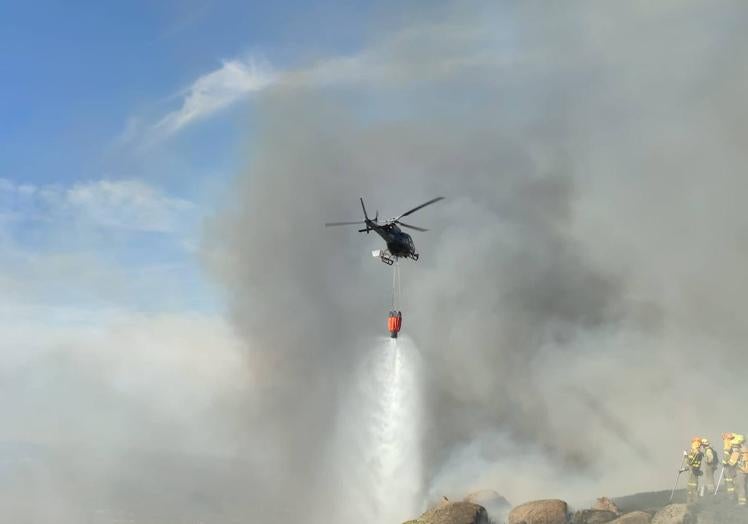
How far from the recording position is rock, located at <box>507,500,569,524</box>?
53.8 metres

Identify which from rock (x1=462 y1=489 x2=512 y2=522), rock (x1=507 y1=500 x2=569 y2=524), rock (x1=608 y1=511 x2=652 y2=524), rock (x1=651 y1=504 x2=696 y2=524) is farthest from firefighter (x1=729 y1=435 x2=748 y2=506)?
rock (x1=462 y1=489 x2=512 y2=522)

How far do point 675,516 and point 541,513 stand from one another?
11695 mm

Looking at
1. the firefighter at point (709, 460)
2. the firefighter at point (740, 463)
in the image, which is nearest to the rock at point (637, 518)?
the firefighter at point (709, 460)

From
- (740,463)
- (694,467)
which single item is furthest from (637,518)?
(740,463)

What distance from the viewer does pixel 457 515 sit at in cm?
5197

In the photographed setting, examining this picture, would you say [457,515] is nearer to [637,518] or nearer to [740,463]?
[637,518]

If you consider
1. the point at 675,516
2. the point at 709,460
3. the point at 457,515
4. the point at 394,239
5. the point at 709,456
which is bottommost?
the point at 675,516

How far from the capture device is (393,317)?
65.4 metres

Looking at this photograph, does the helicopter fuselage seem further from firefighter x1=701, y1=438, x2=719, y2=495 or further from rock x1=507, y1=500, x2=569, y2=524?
firefighter x1=701, y1=438, x2=719, y2=495

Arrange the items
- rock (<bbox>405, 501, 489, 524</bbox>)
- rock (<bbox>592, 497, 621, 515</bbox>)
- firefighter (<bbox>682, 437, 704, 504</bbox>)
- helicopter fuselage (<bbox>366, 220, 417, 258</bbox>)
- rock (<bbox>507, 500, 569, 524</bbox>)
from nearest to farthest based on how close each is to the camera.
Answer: firefighter (<bbox>682, 437, 704, 504</bbox>), rock (<bbox>405, 501, 489, 524</bbox>), rock (<bbox>507, 500, 569, 524</bbox>), rock (<bbox>592, 497, 621, 515</bbox>), helicopter fuselage (<bbox>366, 220, 417, 258</bbox>)

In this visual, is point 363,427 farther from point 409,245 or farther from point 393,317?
point 409,245

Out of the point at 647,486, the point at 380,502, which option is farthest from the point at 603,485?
the point at 380,502

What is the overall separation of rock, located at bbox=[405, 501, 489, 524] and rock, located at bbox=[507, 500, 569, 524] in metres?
3.52

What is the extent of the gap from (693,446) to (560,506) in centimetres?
1225
